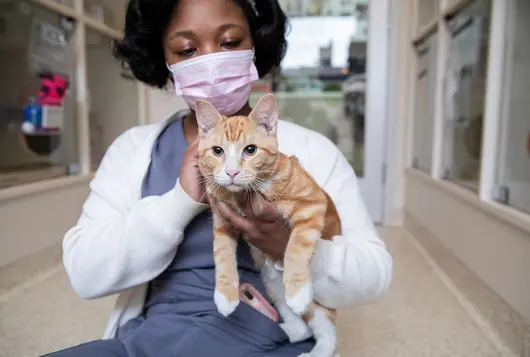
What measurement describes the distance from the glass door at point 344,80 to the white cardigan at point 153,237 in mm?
1833

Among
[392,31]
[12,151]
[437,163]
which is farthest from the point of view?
[392,31]

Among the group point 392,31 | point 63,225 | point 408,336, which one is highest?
point 392,31

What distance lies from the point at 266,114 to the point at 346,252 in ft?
0.93

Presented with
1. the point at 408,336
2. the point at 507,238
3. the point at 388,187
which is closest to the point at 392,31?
the point at 388,187

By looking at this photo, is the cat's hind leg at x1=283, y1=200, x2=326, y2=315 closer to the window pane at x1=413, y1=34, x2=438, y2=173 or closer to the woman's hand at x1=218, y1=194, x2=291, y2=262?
the woman's hand at x1=218, y1=194, x2=291, y2=262

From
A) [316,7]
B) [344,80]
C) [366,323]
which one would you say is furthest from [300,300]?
[316,7]

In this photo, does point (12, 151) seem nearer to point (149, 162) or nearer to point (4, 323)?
point (4, 323)

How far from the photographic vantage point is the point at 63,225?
1.98 meters

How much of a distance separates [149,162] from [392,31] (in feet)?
7.12

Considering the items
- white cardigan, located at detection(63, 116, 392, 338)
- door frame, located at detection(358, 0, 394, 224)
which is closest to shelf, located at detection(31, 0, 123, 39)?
white cardigan, located at detection(63, 116, 392, 338)

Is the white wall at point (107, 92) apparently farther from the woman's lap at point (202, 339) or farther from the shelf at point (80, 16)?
the woman's lap at point (202, 339)

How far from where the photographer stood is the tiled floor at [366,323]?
4.16 feet

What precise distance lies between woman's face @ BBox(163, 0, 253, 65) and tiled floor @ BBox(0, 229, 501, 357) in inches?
33.5

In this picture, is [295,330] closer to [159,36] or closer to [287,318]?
[287,318]
